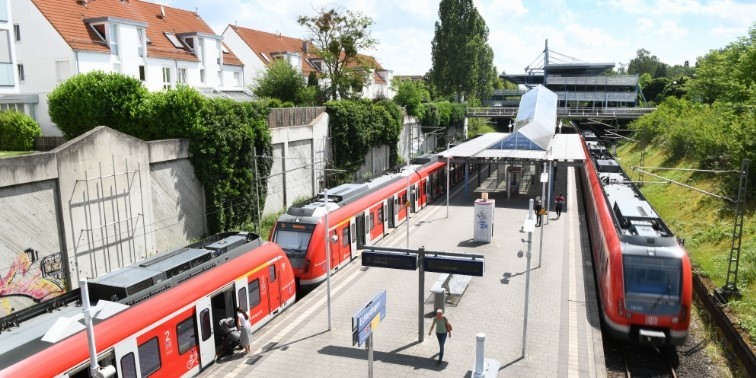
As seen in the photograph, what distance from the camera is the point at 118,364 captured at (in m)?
8.95

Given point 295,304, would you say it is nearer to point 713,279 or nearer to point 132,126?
point 132,126

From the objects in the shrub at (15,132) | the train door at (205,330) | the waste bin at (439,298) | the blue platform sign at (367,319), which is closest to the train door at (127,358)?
the train door at (205,330)

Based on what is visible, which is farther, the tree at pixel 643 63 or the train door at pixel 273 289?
the tree at pixel 643 63

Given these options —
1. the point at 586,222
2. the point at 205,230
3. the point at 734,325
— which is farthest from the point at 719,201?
the point at 205,230

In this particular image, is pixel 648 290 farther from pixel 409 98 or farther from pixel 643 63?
pixel 643 63

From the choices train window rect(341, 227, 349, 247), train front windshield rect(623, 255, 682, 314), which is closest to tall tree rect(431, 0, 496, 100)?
train window rect(341, 227, 349, 247)

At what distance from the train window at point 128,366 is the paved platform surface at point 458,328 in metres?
2.31

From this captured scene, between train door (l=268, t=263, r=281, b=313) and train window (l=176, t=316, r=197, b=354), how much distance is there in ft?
9.56

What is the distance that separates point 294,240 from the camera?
1636 cm

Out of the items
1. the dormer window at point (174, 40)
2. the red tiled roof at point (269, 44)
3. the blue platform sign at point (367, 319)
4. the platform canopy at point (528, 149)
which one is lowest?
the blue platform sign at point (367, 319)

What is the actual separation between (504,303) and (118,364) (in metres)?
10.1

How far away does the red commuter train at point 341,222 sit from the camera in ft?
53.0

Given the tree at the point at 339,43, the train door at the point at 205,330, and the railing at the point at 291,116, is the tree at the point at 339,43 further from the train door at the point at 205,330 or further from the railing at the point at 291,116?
the train door at the point at 205,330

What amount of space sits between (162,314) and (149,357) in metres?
0.79
